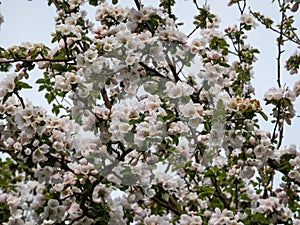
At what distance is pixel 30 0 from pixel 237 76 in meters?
1.30

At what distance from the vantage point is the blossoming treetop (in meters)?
1.73

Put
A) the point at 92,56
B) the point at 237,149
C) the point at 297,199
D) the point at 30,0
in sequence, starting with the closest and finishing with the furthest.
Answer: the point at 92,56
the point at 237,149
the point at 297,199
the point at 30,0

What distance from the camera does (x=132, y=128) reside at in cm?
172

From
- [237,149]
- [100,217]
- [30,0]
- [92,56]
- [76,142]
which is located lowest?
[100,217]

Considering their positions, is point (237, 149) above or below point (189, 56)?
below

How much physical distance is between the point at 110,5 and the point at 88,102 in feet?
1.85

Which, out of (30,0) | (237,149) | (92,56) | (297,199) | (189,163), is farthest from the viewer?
(30,0)

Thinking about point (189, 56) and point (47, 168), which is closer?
point (47, 168)

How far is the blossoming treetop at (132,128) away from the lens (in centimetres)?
173

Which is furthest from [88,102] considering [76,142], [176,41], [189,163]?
[189,163]

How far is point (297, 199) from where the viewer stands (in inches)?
83.7

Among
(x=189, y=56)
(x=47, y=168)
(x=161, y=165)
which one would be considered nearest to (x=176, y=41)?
(x=189, y=56)

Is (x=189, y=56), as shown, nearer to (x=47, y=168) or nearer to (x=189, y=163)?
(x=189, y=163)

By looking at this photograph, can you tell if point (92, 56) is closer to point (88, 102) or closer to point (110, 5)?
point (88, 102)
